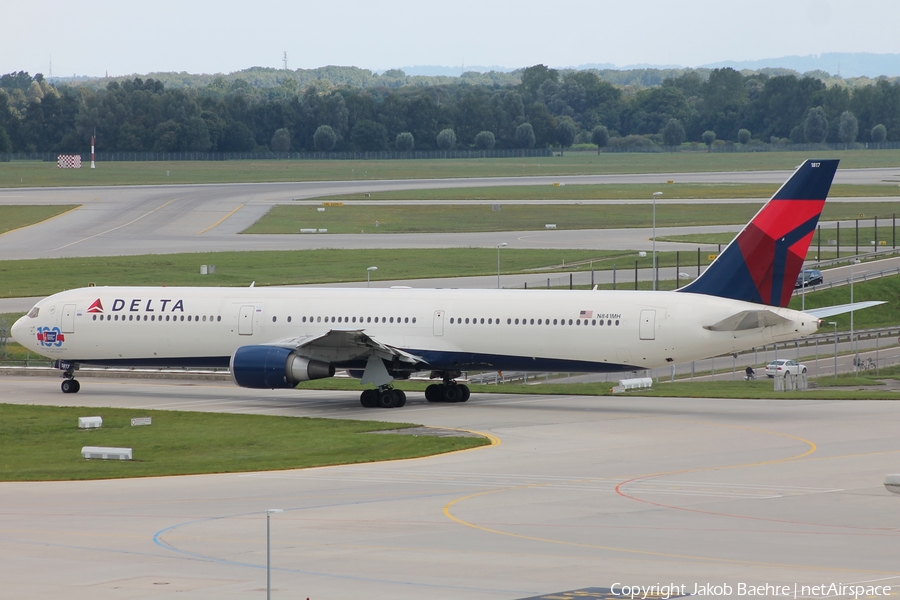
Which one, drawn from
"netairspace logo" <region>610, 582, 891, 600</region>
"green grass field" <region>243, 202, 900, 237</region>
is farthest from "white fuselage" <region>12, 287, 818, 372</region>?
"green grass field" <region>243, 202, 900, 237</region>

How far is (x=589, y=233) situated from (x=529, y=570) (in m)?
92.0

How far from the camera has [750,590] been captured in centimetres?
1764

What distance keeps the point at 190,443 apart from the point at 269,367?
692 centimetres

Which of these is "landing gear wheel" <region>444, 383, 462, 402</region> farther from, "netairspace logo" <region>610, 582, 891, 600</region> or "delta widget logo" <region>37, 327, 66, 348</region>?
"netairspace logo" <region>610, 582, 891, 600</region>

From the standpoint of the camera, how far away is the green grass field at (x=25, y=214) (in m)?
115

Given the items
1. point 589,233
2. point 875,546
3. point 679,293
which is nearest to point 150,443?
point 679,293

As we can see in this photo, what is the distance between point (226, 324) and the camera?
150ft

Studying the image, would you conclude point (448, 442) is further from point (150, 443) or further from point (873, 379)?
point (873, 379)

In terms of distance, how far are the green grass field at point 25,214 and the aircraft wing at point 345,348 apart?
75682 mm

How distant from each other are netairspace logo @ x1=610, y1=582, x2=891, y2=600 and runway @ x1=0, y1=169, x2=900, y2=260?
268 ft

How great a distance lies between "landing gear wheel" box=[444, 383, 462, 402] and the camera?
45531 mm

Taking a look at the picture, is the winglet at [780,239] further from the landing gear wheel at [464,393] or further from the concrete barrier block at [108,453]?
the concrete barrier block at [108,453]

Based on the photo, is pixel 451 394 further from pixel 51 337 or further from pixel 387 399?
pixel 51 337

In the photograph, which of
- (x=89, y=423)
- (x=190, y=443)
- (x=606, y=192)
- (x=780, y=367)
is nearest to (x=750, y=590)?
(x=190, y=443)
